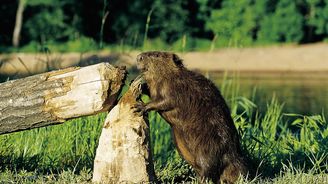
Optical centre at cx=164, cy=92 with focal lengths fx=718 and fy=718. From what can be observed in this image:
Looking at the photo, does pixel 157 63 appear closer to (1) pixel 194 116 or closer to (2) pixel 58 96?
(1) pixel 194 116

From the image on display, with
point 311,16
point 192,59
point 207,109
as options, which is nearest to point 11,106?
point 207,109

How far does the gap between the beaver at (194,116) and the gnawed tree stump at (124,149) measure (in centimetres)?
11

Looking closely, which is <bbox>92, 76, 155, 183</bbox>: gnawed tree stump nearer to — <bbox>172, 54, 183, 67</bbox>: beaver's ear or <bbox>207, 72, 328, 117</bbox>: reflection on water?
<bbox>172, 54, 183, 67</bbox>: beaver's ear

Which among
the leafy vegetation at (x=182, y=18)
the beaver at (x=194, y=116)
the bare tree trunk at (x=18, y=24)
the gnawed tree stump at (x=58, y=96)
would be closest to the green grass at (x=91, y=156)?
the beaver at (x=194, y=116)

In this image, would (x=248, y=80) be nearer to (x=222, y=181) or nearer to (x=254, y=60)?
(x=254, y=60)

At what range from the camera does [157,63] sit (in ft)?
16.6

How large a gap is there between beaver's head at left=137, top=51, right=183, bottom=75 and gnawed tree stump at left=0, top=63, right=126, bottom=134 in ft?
1.18

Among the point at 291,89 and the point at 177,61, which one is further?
the point at 291,89

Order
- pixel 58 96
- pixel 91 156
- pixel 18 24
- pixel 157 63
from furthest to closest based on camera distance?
pixel 18 24 < pixel 91 156 < pixel 157 63 < pixel 58 96

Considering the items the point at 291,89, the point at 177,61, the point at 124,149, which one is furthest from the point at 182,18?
the point at 124,149

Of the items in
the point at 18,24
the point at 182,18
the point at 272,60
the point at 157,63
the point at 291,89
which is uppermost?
the point at 157,63

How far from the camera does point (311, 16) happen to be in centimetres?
3072

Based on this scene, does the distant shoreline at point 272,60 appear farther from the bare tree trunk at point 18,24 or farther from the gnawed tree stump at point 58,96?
the gnawed tree stump at point 58,96

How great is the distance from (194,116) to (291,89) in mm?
15134
